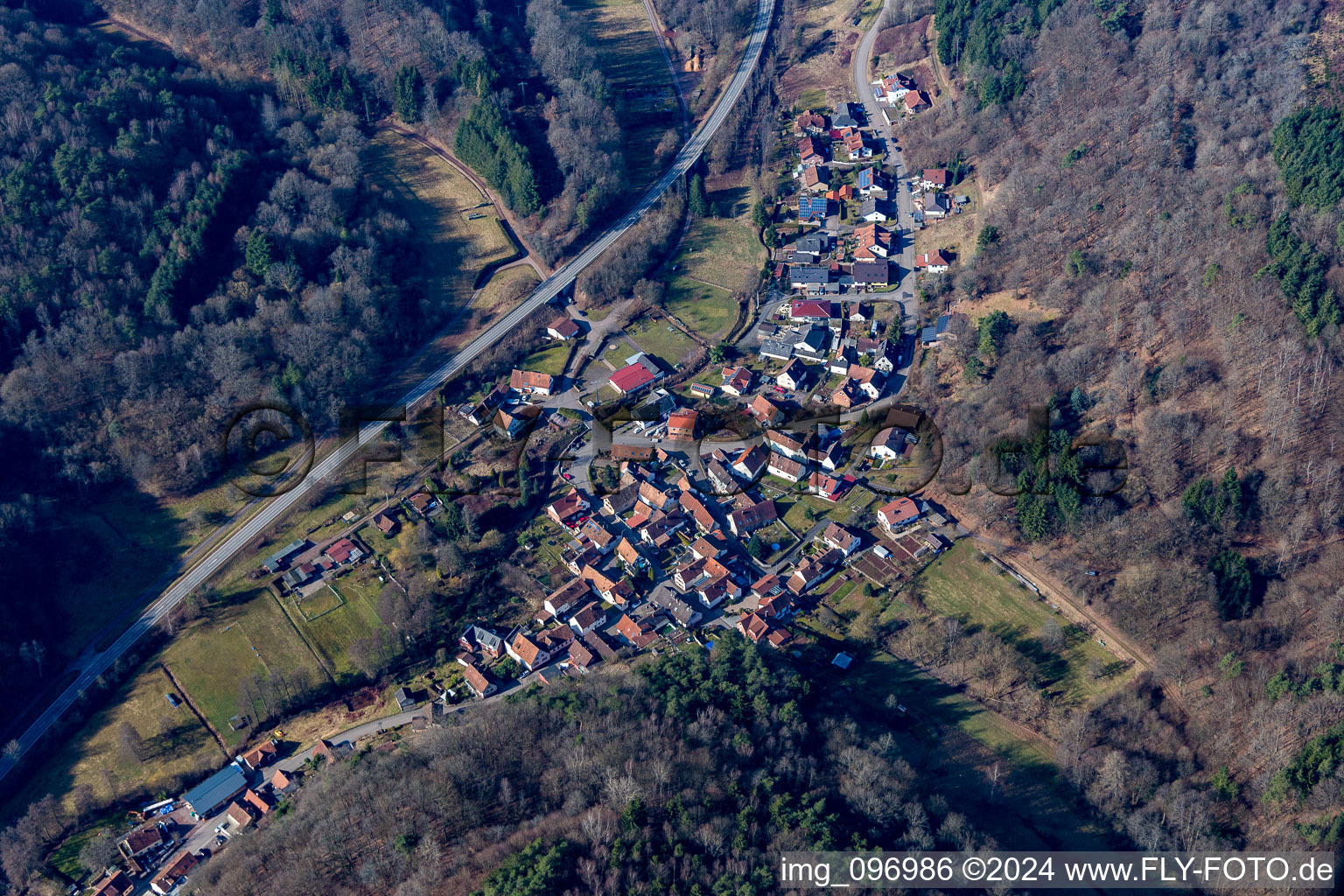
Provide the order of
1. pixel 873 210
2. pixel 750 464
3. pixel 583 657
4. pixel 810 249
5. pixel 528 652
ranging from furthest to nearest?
pixel 873 210 → pixel 810 249 → pixel 750 464 → pixel 528 652 → pixel 583 657

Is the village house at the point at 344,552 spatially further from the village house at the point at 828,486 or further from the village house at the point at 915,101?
the village house at the point at 915,101

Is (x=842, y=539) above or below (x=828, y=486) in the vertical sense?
below

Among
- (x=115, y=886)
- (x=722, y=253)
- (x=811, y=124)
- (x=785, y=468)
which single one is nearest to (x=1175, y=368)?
(x=785, y=468)

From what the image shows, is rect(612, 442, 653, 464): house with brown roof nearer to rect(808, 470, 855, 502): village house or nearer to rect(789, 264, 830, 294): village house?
rect(808, 470, 855, 502): village house

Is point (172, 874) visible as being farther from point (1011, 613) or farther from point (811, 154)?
point (811, 154)

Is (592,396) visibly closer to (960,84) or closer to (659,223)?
(659,223)

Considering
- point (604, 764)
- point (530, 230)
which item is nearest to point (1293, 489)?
point (604, 764)
